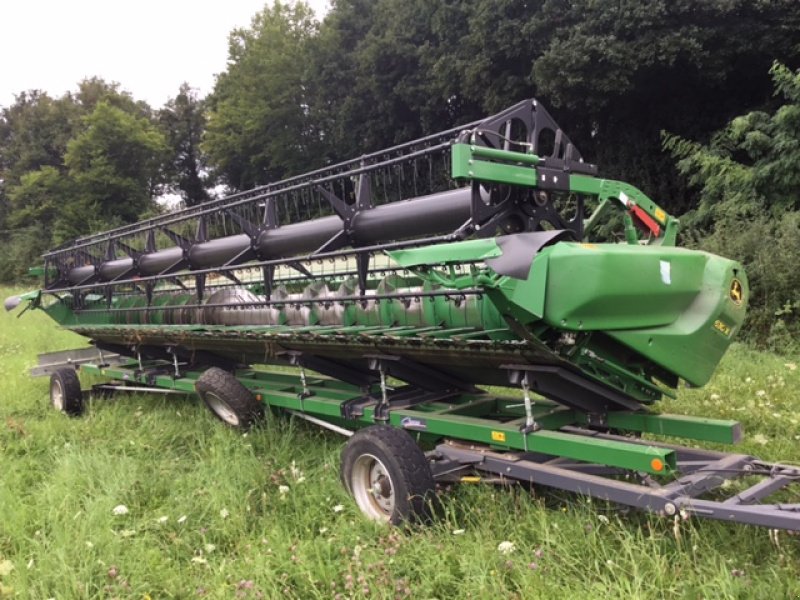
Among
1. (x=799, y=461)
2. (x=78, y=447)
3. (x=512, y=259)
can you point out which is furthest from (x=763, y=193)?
(x=78, y=447)

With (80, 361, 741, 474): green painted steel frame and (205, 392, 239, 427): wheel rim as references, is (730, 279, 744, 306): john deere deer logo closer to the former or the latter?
(80, 361, 741, 474): green painted steel frame

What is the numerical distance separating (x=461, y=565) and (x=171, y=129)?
167ft

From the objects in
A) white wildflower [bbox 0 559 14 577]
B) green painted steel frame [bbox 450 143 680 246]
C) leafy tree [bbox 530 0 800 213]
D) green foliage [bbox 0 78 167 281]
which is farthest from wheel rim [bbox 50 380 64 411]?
green foliage [bbox 0 78 167 281]

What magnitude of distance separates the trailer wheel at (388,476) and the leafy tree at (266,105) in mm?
29227

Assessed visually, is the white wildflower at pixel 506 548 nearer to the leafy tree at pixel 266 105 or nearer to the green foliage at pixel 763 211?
the green foliage at pixel 763 211

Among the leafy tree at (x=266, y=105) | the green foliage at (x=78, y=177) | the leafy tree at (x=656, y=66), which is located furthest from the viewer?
the green foliage at (x=78, y=177)

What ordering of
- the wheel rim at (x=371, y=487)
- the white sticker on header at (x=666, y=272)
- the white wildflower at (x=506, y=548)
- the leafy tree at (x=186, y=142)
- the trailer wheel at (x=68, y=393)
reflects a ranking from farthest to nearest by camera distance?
the leafy tree at (x=186, y=142) → the trailer wheel at (x=68, y=393) → the wheel rim at (x=371, y=487) → the white sticker on header at (x=666, y=272) → the white wildflower at (x=506, y=548)

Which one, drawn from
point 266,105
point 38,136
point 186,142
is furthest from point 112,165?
point 38,136

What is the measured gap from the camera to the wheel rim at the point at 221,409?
524 cm

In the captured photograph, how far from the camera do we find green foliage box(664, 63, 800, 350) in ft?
25.0

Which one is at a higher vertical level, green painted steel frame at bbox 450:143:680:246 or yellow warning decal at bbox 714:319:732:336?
green painted steel frame at bbox 450:143:680:246

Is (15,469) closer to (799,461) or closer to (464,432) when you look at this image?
(464,432)

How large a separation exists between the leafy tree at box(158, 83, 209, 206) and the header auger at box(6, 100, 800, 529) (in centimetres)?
4187

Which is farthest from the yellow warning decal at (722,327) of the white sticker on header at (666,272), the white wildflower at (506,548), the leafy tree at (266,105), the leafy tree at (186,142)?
the leafy tree at (186,142)
